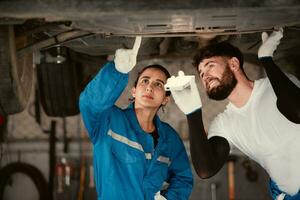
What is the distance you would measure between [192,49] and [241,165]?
156cm

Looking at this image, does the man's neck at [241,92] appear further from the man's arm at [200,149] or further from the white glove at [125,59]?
the white glove at [125,59]

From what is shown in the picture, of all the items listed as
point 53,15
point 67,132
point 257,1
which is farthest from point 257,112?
point 67,132

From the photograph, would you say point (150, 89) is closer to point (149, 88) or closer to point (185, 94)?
point (149, 88)

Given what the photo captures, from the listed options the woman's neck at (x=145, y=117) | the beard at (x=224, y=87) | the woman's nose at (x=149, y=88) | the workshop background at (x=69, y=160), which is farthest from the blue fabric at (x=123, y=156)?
the workshop background at (x=69, y=160)

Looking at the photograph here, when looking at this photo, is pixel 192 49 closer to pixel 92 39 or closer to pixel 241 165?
pixel 92 39

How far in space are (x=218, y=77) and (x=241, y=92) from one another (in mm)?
134

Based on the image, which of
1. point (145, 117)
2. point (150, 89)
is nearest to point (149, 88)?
point (150, 89)

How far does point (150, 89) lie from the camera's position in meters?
1.90

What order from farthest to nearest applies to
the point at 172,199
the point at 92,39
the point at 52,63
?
the point at 52,63
the point at 172,199
the point at 92,39

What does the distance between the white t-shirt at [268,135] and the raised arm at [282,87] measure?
79 millimetres

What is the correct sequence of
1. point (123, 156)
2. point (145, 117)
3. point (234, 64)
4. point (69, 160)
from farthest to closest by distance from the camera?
point (69, 160) < point (145, 117) < point (123, 156) < point (234, 64)

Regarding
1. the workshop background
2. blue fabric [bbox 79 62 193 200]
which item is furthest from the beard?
the workshop background

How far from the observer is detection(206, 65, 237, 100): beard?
1.66m

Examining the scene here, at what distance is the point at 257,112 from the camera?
1659 mm
